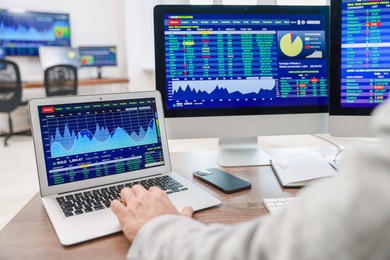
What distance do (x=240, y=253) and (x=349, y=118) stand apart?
900mm

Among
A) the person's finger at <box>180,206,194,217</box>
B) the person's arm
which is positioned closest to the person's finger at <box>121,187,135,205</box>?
the person's finger at <box>180,206,194,217</box>

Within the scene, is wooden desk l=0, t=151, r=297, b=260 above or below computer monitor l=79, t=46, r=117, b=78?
below

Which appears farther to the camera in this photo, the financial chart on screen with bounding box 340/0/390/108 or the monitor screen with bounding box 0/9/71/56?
the monitor screen with bounding box 0/9/71/56

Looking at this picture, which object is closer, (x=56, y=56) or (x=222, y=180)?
(x=222, y=180)

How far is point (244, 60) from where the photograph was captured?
1195 mm

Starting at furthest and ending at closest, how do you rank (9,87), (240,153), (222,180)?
(9,87) < (240,153) < (222,180)

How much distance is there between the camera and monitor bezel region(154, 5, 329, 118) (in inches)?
46.0

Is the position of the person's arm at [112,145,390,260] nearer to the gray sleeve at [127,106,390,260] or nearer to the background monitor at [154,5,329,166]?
the gray sleeve at [127,106,390,260]

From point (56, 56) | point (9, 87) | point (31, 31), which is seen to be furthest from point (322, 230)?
point (31, 31)

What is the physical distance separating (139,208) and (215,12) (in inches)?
28.4

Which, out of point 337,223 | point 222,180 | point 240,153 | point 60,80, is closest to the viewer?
point 337,223

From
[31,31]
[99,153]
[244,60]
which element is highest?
[31,31]

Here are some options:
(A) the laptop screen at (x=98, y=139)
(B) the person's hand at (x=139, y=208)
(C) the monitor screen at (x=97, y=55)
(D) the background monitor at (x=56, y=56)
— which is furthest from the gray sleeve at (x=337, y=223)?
(C) the monitor screen at (x=97, y=55)

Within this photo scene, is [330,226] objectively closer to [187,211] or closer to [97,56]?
[187,211]
